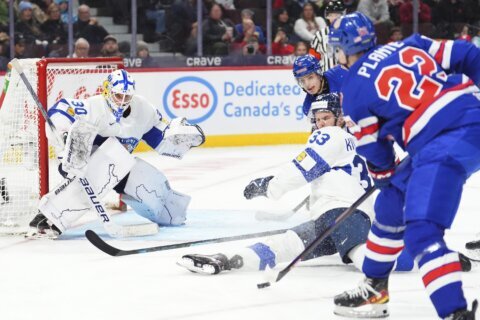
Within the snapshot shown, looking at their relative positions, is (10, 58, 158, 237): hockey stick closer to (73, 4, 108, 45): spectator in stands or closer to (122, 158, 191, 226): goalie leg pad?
(122, 158, 191, 226): goalie leg pad

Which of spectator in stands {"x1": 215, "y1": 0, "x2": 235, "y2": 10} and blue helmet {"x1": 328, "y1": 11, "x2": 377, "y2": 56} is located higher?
blue helmet {"x1": 328, "y1": 11, "x2": 377, "y2": 56}

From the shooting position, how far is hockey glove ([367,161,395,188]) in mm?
3523

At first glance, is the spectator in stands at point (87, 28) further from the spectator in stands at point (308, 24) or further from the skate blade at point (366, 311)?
the skate blade at point (366, 311)

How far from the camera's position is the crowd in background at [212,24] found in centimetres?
896

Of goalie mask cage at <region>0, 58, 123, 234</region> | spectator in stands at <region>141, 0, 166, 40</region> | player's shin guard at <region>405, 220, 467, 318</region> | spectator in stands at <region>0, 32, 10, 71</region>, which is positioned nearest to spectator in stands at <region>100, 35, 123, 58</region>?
spectator in stands at <region>141, 0, 166, 40</region>

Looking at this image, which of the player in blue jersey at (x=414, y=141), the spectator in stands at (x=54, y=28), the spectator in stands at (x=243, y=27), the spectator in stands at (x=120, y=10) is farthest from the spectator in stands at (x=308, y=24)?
the player in blue jersey at (x=414, y=141)

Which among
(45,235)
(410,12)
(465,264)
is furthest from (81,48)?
(465,264)

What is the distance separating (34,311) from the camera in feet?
12.6

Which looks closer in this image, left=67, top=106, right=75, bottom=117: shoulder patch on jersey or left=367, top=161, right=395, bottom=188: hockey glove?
left=367, top=161, right=395, bottom=188: hockey glove

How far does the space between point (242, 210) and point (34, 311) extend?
2555 mm

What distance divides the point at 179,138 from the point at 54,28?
366 cm

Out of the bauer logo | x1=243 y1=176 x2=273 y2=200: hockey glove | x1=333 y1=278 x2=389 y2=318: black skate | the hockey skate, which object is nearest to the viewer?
x1=333 y1=278 x2=389 y2=318: black skate

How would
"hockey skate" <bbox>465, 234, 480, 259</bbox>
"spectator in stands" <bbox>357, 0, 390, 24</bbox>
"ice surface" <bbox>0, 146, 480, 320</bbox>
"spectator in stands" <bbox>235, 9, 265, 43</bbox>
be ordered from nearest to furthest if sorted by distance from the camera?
"ice surface" <bbox>0, 146, 480, 320</bbox>, "hockey skate" <bbox>465, 234, 480, 259</bbox>, "spectator in stands" <bbox>235, 9, 265, 43</bbox>, "spectator in stands" <bbox>357, 0, 390, 24</bbox>

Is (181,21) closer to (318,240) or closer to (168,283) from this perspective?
(168,283)
